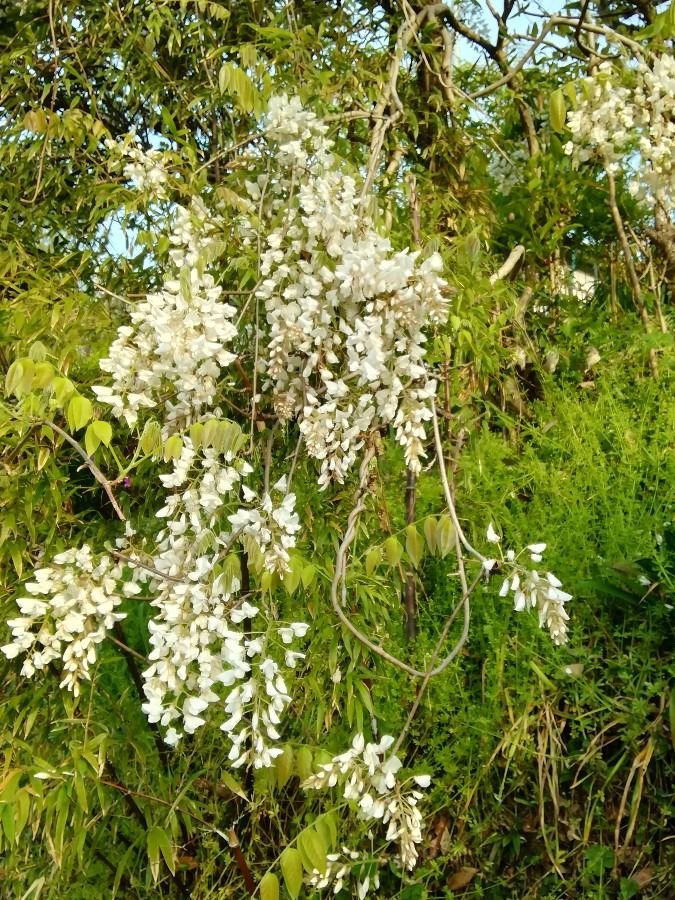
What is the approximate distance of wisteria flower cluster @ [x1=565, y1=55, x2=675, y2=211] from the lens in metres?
2.16

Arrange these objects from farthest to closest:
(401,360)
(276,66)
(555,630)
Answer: (276,66) < (401,360) < (555,630)

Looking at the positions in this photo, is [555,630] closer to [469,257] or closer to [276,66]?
[469,257]

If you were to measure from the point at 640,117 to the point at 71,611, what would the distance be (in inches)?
69.9

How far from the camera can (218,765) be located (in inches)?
81.3

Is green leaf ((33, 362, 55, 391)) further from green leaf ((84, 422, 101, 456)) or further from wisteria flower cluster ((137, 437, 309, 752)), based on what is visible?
wisteria flower cluster ((137, 437, 309, 752))

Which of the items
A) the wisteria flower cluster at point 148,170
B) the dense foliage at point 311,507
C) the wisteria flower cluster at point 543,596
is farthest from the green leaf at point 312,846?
the wisteria flower cluster at point 148,170

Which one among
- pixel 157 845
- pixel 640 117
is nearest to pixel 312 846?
pixel 157 845

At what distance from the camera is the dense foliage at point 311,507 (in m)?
1.64

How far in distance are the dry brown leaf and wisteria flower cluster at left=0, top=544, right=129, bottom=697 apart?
997 millimetres

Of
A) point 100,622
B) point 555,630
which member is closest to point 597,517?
point 555,630

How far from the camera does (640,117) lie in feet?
7.27

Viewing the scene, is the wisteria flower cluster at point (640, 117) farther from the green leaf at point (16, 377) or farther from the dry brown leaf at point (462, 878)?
the dry brown leaf at point (462, 878)

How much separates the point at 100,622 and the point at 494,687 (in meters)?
0.95

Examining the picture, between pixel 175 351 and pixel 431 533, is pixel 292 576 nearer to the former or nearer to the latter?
pixel 431 533
